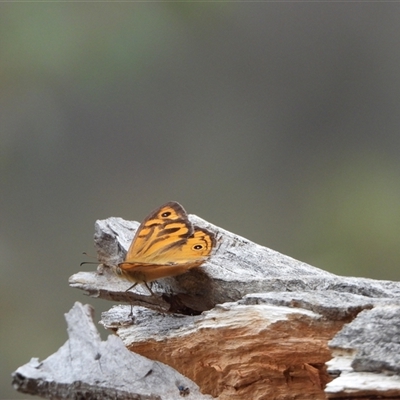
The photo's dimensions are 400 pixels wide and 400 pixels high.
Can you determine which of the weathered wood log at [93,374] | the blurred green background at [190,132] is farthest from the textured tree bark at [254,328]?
the blurred green background at [190,132]

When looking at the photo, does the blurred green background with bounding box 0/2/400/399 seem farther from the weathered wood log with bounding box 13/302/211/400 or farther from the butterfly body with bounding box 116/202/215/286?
the weathered wood log with bounding box 13/302/211/400

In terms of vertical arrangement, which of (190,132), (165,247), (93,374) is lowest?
(93,374)

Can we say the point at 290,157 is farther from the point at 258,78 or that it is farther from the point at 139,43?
the point at 139,43

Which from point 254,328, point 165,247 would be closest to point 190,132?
point 165,247

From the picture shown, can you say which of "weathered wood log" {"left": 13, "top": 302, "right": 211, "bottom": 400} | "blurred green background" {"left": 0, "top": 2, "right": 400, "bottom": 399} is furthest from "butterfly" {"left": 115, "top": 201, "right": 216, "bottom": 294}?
"blurred green background" {"left": 0, "top": 2, "right": 400, "bottom": 399}

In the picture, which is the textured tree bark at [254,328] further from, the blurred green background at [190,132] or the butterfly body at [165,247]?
the blurred green background at [190,132]

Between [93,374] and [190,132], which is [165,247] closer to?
[93,374]

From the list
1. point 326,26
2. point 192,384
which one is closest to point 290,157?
point 326,26

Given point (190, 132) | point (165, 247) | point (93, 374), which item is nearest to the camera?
point (93, 374)
